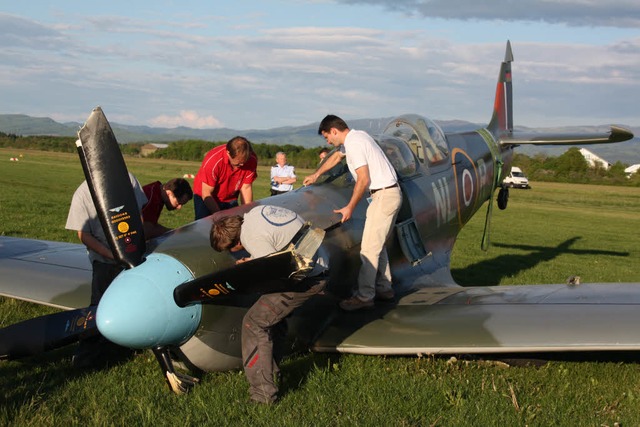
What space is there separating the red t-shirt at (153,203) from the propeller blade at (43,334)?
1.64 m

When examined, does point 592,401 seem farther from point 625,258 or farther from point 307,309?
point 625,258

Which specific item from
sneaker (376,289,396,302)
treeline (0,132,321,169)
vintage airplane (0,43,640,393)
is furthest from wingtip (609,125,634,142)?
treeline (0,132,321,169)

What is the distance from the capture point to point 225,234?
5.23m

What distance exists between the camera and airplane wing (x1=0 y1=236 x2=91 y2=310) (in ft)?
23.9

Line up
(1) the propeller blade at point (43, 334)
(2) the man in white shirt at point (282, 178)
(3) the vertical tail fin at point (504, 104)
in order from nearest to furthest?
(1) the propeller blade at point (43, 334) → (3) the vertical tail fin at point (504, 104) → (2) the man in white shirt at point (282, 178)

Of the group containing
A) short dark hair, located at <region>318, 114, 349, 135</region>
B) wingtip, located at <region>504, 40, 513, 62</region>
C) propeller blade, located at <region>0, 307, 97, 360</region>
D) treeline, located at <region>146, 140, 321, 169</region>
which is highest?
wingtip, located at <region>504, 40, 513, 62</region>

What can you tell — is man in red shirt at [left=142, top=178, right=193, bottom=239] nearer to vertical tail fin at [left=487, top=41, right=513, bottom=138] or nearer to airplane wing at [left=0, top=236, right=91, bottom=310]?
airplane wing at [left=0, top=236, right=91, bottom=310]

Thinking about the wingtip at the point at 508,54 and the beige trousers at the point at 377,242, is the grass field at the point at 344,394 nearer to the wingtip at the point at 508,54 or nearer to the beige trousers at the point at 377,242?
the beige trousers at the point at 377,242

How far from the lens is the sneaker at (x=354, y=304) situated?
6598 mm

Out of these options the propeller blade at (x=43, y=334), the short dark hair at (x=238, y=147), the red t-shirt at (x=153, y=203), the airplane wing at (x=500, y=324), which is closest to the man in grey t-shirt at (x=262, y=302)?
the airplane wing at (x=500, y=324)

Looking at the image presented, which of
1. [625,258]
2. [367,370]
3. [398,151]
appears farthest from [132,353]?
[625,258]

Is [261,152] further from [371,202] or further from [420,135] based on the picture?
[371,202]

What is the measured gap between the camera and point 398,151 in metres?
8.41

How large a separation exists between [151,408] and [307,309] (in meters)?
1.71
